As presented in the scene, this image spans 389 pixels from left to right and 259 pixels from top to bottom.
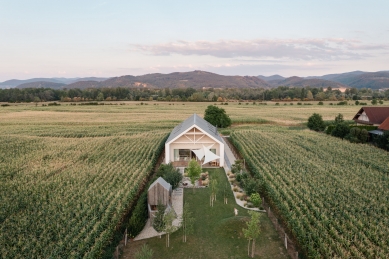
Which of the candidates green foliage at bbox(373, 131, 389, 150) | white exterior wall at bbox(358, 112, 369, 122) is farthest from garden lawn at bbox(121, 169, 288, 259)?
white exterior wall at bbox(358, 112, 369, 122)

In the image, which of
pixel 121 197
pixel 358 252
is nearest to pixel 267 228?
pixel 358 252

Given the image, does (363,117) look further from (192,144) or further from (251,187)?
(251,187)

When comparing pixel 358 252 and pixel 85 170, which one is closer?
pixel 358 252

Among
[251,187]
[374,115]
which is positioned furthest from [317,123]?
[251,187]

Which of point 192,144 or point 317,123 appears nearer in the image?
point 192,144

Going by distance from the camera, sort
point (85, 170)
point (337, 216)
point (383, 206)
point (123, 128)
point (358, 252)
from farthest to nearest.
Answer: point (123, 128) < point (85, 170) < point (383, 206) < point (337, 216) < point (358, 252)

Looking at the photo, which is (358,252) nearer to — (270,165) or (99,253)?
(99,253)

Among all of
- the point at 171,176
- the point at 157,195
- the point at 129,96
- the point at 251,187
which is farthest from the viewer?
the point at 129,96
